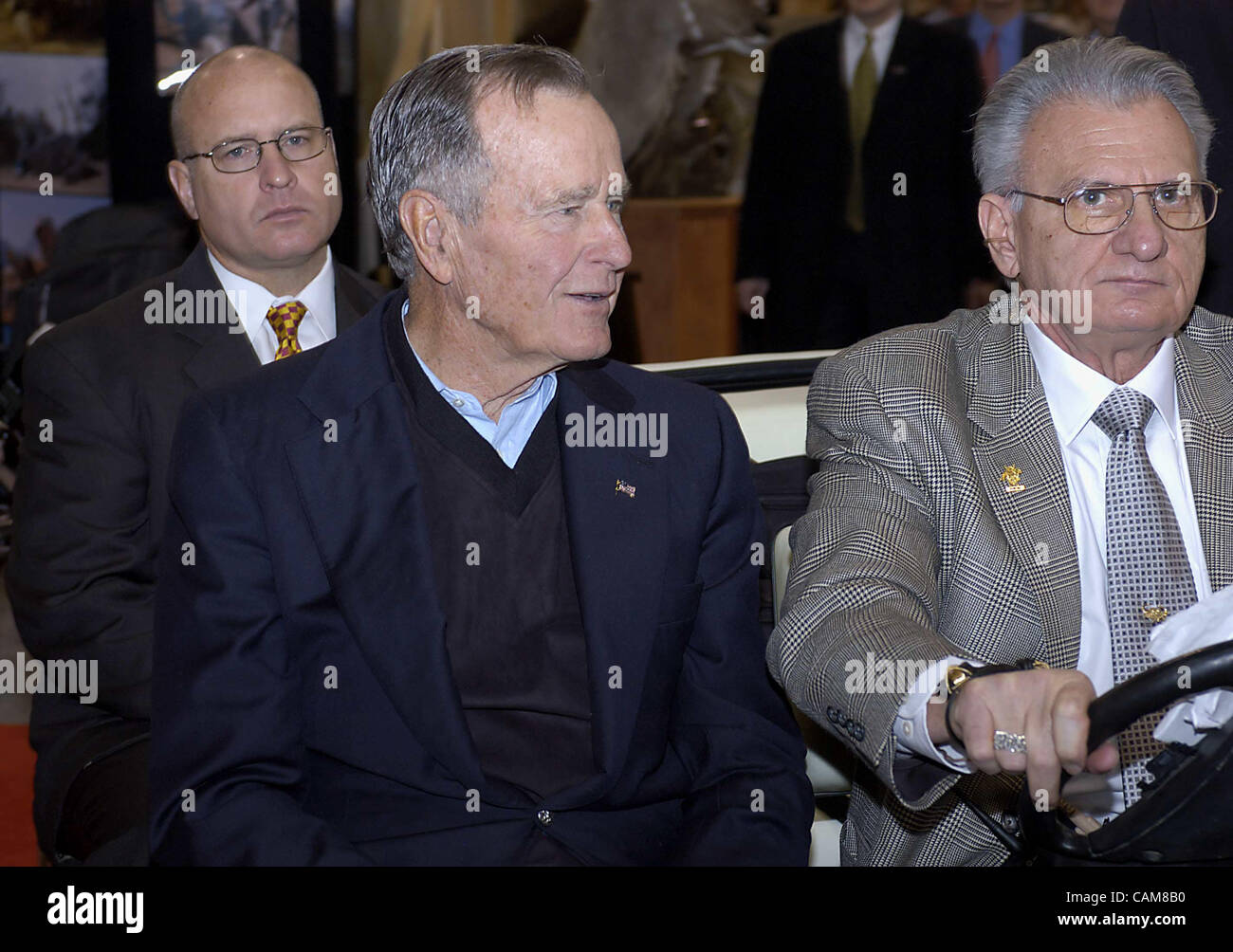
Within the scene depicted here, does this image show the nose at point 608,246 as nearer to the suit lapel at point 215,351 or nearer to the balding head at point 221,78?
the suit lapel at point 215,351

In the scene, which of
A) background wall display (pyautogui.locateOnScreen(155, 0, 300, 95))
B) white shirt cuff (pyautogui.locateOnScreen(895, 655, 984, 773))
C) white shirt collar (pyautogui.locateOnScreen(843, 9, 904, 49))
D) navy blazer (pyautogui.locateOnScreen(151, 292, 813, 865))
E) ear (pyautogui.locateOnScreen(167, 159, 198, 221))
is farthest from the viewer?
background wall display (pyautogui.locateOnScreen(155, 0, 300, 95))

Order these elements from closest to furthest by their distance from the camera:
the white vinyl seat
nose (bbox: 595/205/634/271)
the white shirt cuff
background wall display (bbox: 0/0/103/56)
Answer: the white shirt cuff < nose (bbox: 595/205/634/271) < the white vinyl seat < background wall display (bbox: 0/0/103/56)

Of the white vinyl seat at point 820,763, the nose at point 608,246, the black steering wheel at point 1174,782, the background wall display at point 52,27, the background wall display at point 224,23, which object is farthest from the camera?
the background wall display at point 52,27

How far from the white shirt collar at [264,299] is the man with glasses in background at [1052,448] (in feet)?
3.28

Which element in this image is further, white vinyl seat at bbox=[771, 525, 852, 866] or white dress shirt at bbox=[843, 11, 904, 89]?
white dress shirt at bbox=[843, 11, 904, 89]

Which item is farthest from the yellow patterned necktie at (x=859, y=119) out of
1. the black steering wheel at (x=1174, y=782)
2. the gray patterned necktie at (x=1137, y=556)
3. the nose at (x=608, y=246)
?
the black steering wheel at (x=1174, y=782)

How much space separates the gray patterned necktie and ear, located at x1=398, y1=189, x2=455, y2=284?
2.77 feet

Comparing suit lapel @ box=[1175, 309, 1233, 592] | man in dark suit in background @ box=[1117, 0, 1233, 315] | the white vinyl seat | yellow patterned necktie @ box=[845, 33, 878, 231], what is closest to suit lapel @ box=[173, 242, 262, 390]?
the white vinyl seat

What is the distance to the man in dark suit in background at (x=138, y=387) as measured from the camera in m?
2.02

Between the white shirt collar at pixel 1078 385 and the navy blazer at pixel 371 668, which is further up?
the white shirt collar at pixel 1078 385

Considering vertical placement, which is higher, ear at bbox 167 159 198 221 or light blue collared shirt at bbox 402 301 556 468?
ear at bbox 167 159 198 221

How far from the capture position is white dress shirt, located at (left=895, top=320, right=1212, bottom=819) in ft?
5.47

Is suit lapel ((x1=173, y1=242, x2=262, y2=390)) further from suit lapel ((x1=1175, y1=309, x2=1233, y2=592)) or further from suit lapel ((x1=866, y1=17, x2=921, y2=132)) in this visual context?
suit lapel ((x1=866, y1=17, x2=921, y2=132))
